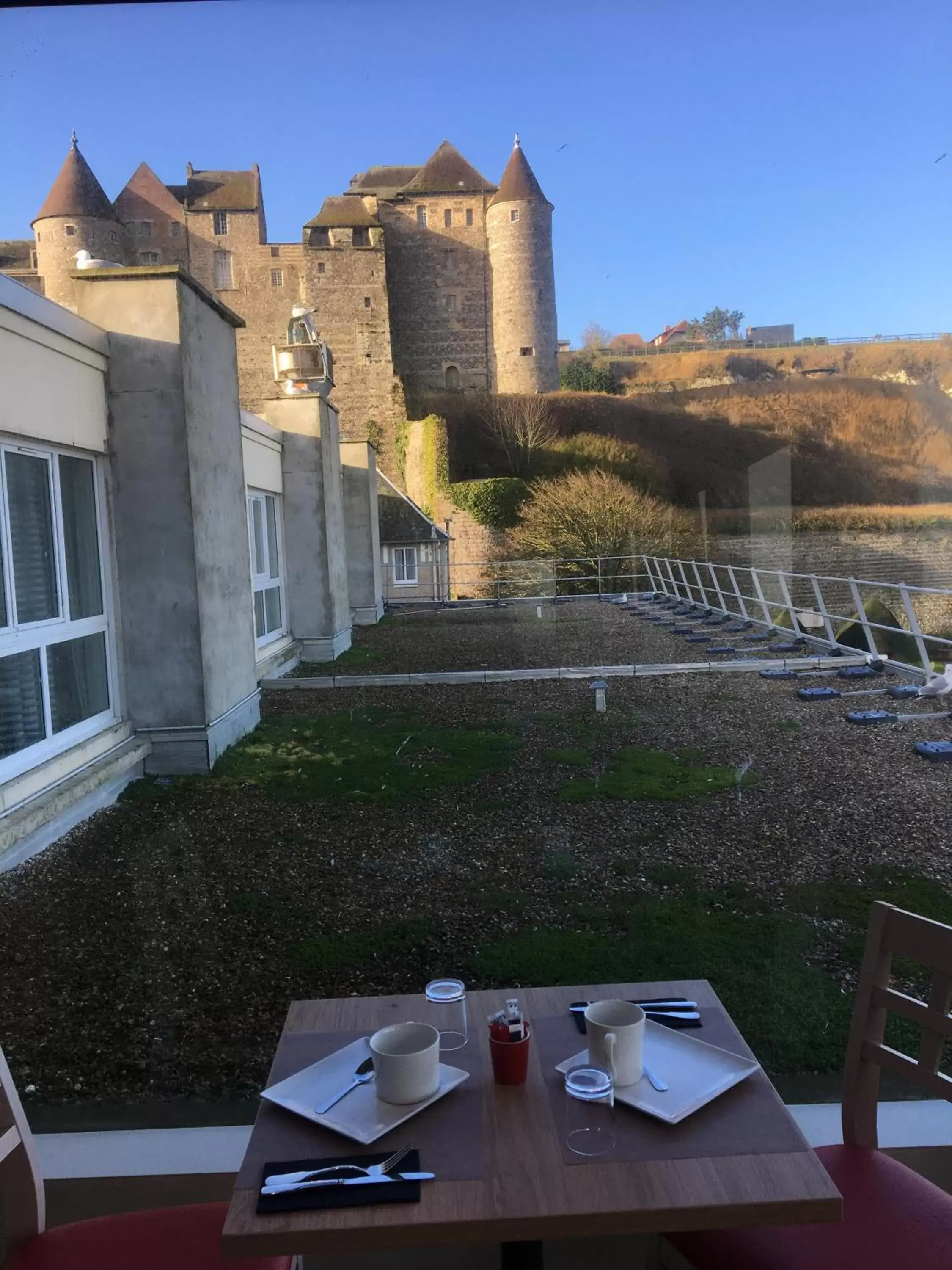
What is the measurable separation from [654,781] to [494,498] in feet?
3.16

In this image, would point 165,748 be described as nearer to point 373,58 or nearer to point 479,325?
point 479,325

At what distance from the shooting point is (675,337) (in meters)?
2.41

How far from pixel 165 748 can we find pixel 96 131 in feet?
7.39

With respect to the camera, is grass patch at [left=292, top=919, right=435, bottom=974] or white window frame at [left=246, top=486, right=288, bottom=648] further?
white window frame at [left=246, top=486, right=288, bottom=648]

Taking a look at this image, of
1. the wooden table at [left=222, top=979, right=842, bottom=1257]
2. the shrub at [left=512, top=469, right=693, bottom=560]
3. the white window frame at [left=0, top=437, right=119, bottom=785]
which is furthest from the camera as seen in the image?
the white window frame at [left=0, top=437, right=119, bottom=785]

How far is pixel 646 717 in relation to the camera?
9.58 feet

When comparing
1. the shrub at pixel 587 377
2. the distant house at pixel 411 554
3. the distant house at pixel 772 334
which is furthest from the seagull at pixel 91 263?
the distant house at pixel 772 334

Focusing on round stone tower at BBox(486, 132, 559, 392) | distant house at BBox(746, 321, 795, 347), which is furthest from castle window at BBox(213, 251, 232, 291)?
distant house at BBox(746, 321, 795, 347)

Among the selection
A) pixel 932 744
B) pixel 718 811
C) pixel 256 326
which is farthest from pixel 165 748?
pixel 932 744

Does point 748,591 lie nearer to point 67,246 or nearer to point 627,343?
point 627,343

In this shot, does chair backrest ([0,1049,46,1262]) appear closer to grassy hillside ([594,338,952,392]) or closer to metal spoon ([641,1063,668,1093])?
metal spoon ([641,1063,668,1093])

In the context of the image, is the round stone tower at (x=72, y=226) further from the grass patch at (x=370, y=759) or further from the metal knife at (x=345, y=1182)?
the metal knife at (x=345, y=1182)

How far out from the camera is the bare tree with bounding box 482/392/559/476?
2.66 m

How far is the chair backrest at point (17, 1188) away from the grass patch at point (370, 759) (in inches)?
64.7
